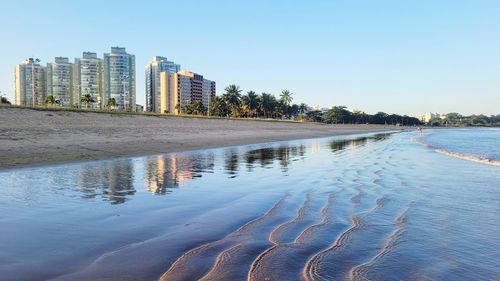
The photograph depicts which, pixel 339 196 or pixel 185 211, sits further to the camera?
pixel 339 196

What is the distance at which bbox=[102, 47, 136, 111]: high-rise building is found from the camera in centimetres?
15300

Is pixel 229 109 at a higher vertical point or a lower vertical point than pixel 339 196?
higher

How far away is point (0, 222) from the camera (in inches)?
289

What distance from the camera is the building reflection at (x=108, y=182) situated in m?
10.5

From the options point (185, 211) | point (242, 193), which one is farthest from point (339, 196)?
point (185, 211)

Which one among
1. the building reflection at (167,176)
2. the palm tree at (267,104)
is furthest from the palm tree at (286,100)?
the building reflection at (167,176)

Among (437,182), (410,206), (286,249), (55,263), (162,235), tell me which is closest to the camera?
(55,263)

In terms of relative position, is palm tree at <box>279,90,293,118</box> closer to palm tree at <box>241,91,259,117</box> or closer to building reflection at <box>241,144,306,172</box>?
palm tree at <box>241,91,259,117</box>

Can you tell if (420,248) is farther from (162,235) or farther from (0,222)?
(0,222)

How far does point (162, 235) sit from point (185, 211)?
2.12m

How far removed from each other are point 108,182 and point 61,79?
151m

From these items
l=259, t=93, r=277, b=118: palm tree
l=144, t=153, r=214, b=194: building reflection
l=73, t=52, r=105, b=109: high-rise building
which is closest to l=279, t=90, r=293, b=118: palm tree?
l=259, t=93, r=277, b=118: palm tree

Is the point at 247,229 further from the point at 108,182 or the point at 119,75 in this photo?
the point at 119,75

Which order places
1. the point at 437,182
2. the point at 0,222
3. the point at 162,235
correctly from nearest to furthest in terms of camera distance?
the point at 162,235
the point at 0,222
the point at 437,182
